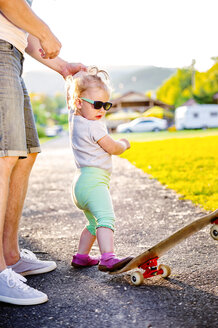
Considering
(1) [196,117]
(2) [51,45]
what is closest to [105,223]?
(2) [51,45]

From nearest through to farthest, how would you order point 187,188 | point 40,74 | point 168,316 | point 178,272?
point 168,316, point 178,272, point 187,188, point 40,74

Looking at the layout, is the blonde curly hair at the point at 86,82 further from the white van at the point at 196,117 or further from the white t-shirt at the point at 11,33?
the white van at the point at 196,117

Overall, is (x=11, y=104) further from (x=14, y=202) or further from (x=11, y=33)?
(x=14, y=202)

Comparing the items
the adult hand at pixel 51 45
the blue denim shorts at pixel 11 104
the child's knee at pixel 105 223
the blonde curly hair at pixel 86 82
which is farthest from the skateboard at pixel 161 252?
the adult hand at pixel 51 45

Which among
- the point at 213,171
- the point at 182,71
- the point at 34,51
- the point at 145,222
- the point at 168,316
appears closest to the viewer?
the point at 168,316

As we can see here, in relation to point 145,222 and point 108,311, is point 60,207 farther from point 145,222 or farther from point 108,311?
point 108,311

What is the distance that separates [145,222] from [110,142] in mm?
1590

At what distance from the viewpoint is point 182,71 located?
3558 inches

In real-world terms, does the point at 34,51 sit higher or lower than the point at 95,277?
higher

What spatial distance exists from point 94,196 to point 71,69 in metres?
0.89

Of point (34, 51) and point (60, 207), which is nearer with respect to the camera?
point (34, 51)

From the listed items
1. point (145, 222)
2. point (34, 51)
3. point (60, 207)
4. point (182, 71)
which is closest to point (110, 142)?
point (34, 51)

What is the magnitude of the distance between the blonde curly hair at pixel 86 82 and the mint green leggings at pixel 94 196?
47 centimetres

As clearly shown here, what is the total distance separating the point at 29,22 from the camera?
2.32 meters
